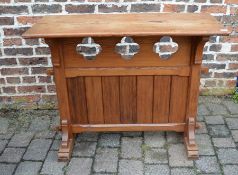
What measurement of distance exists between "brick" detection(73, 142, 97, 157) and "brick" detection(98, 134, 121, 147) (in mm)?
70

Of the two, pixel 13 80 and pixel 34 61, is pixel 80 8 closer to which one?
pixel 34 61

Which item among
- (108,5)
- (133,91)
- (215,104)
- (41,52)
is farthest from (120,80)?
(215,104)

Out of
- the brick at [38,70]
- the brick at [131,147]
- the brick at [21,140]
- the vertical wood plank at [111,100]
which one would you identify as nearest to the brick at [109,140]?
the brick at [131,147]

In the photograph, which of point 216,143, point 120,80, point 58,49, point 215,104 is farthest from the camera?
point 215,104

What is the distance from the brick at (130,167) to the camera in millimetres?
2256

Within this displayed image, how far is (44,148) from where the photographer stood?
2529 millimetres

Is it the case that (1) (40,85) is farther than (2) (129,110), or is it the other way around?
(1) (40,85)

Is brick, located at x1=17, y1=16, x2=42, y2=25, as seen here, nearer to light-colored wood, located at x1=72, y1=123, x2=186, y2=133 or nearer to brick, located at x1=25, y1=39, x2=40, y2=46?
brick, located at x1=25, y1=39, x2=40, y2=46

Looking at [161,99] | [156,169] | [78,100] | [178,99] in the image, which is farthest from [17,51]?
[156,169]

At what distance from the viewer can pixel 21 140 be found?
263 centimetres

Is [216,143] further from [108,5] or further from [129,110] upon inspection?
[108,5]

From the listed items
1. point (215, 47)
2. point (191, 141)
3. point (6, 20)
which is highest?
point (6, 20)

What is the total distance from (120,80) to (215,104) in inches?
48.3

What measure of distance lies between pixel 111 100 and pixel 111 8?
834 mm
